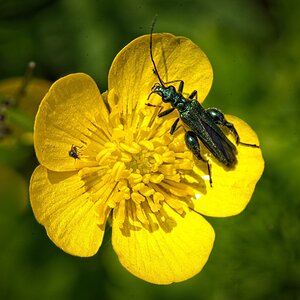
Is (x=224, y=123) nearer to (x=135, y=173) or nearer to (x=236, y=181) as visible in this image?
(x=236, y=181)

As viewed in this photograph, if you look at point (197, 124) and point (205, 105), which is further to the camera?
point (205, 105)

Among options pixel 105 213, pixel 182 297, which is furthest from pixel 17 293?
pixel 105 213

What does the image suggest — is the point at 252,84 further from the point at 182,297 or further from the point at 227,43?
the point at 182,297

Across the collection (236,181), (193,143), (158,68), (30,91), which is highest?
(158,68)

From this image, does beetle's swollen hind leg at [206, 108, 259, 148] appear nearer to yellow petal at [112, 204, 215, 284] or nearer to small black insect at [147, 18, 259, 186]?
small black insect at [147, 18, 259, 186]

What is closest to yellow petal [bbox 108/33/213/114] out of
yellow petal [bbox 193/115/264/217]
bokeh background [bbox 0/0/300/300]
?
yellow petal [bbox 193/115/264/217]

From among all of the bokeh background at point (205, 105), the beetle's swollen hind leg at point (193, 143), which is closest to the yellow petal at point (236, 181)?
the beetle's swollen hind leg at point (193, 143)

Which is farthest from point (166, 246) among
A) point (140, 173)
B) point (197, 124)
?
point (197, 124)
